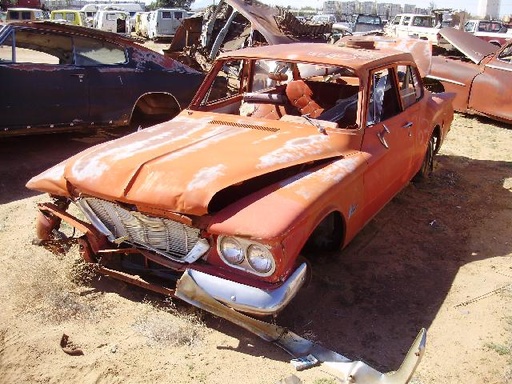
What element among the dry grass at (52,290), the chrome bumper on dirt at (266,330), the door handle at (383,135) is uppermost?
the door handle at (383,135)

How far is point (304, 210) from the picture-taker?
2.89 m

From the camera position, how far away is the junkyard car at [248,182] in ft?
9.21

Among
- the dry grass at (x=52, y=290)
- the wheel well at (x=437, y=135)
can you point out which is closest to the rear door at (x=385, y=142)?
the wheel well at (x=437, y=135)

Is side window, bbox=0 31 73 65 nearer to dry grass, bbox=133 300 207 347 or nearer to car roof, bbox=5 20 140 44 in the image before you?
car roof, bbox=5 20 140 44

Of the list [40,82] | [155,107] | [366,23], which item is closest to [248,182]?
[40,82]

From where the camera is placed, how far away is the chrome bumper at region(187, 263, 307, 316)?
2682mm

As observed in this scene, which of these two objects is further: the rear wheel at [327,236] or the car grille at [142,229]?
the rear wheel at [327,236]

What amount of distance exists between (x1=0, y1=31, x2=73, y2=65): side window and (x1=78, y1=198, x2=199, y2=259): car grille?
3270 mm

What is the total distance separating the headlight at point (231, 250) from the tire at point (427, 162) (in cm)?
327

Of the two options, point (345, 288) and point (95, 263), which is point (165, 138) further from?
point (345, 288)

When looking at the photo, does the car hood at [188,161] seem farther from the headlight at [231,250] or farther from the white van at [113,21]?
the white van at [113,21]

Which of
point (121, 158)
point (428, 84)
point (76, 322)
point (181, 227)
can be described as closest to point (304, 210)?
point (181, 227)

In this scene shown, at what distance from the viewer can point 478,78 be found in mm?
8484

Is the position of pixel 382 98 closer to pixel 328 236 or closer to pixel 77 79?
pixel 328 236
